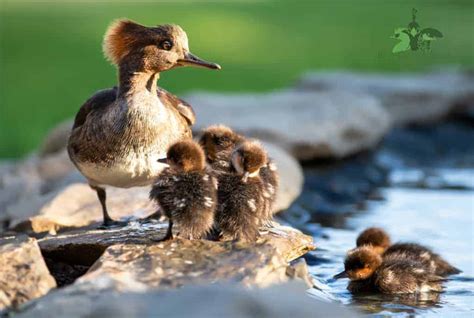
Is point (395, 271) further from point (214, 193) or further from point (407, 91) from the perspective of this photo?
point (407, 91)

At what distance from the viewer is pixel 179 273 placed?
519 cm

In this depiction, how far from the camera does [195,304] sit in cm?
450

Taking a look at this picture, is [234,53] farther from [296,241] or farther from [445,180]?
[296,241]

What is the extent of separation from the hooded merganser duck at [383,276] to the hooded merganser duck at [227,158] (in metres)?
0.73

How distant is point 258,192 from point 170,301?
5.19 feet

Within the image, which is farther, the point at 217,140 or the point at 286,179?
the point at 286,179

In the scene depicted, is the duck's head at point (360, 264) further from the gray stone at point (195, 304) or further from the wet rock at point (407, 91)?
the wet rock at point (407, 91)

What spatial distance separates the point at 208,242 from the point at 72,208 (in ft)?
8.09

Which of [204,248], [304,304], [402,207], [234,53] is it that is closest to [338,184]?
[402,207]

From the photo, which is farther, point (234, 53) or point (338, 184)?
point (234, 53)

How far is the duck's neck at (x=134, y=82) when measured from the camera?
7.05 m

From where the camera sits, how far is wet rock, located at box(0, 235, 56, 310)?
516 centimetres

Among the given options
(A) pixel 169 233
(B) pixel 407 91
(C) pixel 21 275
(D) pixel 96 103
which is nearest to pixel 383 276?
(A) pixel 169 233

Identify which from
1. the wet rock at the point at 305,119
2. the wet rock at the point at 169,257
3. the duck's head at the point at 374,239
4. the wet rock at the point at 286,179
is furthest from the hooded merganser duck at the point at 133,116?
the wet rock at the point at 305,119
